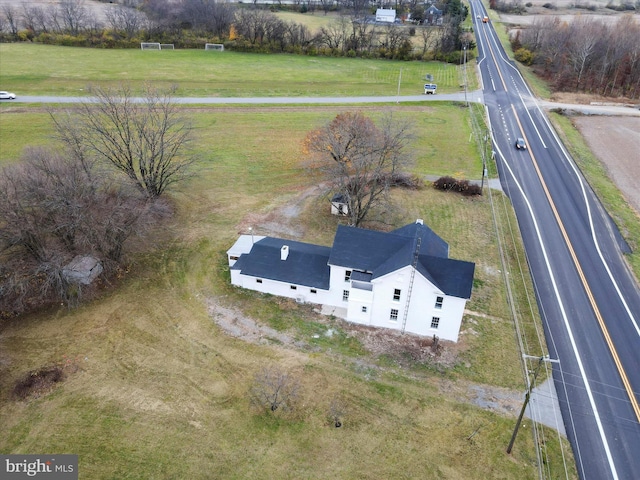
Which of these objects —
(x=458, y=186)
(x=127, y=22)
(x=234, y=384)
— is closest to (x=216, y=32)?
(x=127, y=22)

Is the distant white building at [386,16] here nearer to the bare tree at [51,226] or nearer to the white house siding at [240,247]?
the white house siding at [240,247]

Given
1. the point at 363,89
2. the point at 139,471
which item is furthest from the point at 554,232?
the point at 363,89

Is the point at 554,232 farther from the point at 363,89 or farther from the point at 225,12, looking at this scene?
the point at 225,12

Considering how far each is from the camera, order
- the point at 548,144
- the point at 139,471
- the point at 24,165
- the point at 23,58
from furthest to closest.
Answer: the point at 23,58
the point at 548,144
the point at 24,165
the point at 139,471

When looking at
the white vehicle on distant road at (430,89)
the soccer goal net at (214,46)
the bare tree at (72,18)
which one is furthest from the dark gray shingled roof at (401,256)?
the bare tree at (72,18)

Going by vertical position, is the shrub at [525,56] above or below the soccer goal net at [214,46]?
above
